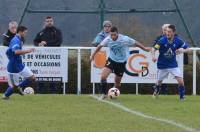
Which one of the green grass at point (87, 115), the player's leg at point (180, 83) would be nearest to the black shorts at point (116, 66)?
the green grass at point (87, 115)

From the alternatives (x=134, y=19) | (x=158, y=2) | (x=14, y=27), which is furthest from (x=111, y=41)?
(x=134, y=19)

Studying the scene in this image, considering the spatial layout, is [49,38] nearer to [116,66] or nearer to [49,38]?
[49,38]

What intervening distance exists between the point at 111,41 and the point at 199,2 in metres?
20.3

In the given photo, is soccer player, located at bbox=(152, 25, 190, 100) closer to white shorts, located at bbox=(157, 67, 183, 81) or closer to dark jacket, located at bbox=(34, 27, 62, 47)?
white shorts, located at bbox=(157, 67, 183, 81)

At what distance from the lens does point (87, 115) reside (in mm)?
13812

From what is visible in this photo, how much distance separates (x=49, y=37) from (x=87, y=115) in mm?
9246

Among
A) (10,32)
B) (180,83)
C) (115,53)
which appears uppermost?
(10,32)

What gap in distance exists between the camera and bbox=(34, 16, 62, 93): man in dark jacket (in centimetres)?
2256

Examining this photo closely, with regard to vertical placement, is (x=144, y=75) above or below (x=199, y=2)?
below

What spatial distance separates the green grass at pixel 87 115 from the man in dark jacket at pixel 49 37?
4.22m

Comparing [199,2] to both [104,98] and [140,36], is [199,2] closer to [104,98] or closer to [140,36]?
[140,36]

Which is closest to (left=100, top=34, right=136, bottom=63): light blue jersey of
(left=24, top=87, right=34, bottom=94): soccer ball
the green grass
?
the green grass

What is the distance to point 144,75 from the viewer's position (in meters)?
22.8

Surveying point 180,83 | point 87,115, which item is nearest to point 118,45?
point 180,83
